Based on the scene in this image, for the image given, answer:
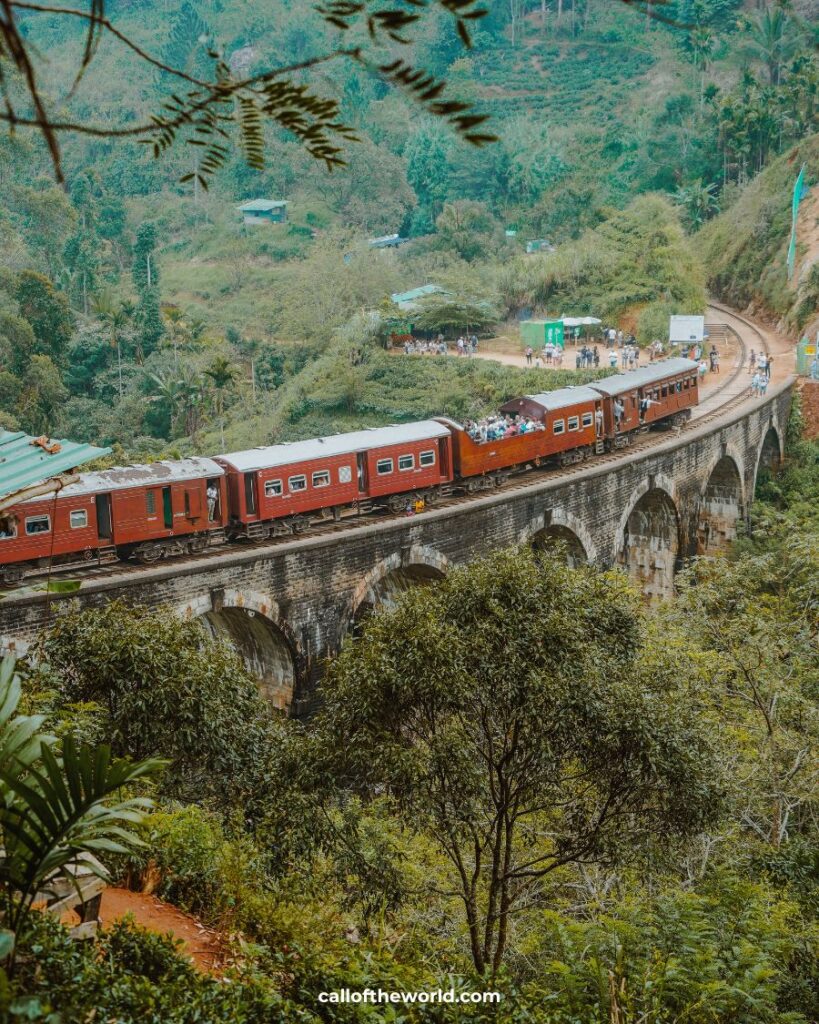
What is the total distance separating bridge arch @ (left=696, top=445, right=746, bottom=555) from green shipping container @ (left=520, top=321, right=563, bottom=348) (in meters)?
14.8

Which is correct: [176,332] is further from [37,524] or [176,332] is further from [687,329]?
[37,524]

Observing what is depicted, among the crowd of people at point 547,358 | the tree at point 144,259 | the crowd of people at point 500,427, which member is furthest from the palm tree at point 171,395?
the crowd of people at point 500,427

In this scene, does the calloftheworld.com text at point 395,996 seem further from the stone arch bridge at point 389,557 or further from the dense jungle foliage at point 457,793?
the stone arch bridge at point 389,557

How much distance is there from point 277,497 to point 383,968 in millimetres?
13176

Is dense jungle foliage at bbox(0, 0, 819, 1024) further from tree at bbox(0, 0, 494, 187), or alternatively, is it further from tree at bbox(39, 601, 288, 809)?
tree at bbox(0, 0, 494, 187)

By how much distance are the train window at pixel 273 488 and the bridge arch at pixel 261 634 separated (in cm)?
234

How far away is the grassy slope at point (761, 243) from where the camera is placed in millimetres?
51906

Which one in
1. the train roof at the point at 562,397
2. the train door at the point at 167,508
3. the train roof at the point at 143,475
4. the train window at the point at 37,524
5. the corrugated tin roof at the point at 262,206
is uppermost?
the corrugated tin roof at the point at 262,206

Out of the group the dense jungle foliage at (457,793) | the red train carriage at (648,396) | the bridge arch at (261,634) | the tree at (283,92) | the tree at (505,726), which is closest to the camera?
the tree at (283,92)

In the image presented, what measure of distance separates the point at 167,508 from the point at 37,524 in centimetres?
243

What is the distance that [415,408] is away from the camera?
43094mm

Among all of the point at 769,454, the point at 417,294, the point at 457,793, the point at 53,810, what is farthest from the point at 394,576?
the point at 417,294

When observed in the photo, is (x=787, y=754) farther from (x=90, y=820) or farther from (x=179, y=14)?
(x=179, y=14)

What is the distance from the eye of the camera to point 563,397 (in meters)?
27.2
